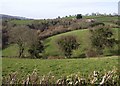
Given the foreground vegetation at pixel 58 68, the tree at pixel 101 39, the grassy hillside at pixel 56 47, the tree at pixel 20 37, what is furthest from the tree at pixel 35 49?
the foreground vegetation at pixel 58 68

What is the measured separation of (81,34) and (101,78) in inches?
2095

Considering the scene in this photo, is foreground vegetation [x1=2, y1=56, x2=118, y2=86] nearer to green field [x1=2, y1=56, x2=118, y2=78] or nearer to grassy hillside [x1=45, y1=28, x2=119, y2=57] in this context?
green field [x1=2, y1=56, x2=118, y2=78]

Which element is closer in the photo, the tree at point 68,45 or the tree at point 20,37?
the tree at point 68,45

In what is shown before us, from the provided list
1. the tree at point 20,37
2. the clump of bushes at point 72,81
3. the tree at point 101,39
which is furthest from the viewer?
the tree at point 20,37

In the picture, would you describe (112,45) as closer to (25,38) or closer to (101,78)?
(25,38)

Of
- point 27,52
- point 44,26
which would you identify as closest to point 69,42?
point 27,52

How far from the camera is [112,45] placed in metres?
57.4

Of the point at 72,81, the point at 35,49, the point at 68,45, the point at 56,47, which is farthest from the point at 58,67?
the point at 56,47

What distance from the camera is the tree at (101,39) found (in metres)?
55.4

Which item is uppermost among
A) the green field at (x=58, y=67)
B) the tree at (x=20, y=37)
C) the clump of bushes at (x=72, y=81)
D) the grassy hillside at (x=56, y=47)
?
the clump of bushes at (x=72, y=81)

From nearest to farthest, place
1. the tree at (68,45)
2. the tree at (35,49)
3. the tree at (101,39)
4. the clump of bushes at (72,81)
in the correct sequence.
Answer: the clump of bushes at (72,81)
the tree at (68,45)
the tree at (101,39)
the tree at (35,49)

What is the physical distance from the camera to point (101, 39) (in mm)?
56000

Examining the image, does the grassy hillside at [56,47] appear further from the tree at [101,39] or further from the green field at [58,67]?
the green field at [58,67]

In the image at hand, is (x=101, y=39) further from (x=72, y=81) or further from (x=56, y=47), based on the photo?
(x=72, y=81)
